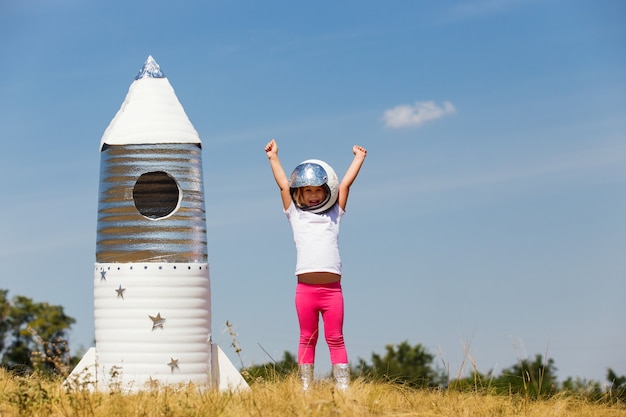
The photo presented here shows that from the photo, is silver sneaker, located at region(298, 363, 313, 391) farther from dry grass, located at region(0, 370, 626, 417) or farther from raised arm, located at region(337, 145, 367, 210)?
raised arm, located at region(337, 145, 367, 210)

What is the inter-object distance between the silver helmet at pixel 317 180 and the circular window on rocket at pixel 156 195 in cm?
138

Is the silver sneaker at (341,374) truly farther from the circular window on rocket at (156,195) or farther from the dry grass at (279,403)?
the circular window on rocket at (156,195)

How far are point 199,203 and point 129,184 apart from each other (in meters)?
0.65

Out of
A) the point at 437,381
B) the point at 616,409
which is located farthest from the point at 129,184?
the point at 616,409

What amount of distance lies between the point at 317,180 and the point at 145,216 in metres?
1.79

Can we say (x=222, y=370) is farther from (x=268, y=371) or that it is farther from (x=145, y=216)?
(x=145, y=216)

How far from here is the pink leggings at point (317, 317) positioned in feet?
23.6

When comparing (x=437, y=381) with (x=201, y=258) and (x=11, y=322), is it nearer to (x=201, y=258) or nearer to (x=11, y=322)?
(x=201, y=258)

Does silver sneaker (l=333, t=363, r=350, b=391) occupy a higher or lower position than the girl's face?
lower

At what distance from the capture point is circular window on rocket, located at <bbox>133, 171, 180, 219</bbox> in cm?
823

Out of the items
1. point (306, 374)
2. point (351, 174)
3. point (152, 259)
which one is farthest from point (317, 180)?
point (152, 259)

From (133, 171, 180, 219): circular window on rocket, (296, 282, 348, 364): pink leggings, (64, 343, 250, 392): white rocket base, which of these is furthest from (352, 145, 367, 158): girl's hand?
(64, 343, 250, 392): white rocket base

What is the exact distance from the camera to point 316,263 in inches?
283

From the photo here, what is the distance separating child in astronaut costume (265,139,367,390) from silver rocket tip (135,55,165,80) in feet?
6.53
